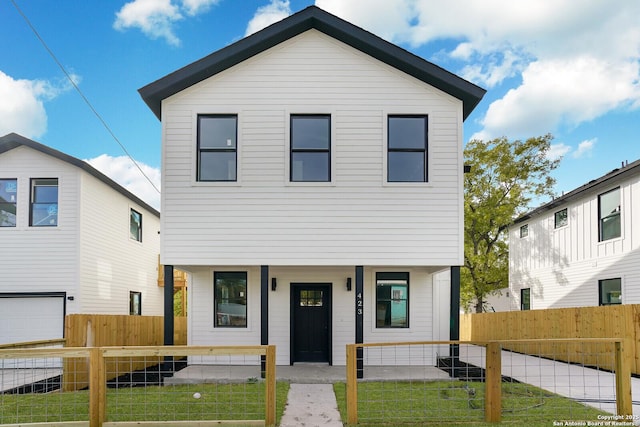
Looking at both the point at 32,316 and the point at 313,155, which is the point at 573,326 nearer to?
the point at 313,155

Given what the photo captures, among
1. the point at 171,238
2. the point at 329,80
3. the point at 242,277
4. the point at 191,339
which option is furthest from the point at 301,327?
the point at 329,80

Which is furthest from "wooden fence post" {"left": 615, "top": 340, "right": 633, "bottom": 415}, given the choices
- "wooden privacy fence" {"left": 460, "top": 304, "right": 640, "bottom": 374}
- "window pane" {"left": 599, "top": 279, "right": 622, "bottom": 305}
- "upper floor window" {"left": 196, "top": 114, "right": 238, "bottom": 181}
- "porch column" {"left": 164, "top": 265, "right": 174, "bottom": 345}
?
"window pane" {"left": 599, "top": 279, "right": 622, "bottom": 305}

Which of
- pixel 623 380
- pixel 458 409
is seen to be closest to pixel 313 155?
pixel 458 409

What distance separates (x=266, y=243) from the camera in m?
9.37

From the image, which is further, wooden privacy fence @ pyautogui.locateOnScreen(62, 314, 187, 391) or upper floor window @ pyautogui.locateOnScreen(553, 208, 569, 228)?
upper floor window @ pyautogui.locateOnScreen(553, 208, 569, 228)

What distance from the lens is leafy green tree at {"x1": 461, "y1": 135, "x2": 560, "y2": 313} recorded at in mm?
21922

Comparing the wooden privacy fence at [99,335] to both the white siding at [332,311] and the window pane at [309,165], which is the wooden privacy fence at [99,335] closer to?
the white siding at [332,311]

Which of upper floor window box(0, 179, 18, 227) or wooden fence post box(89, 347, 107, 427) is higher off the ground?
upper floor window box(0, 179, 18, 227)

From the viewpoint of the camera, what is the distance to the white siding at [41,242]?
11875mm

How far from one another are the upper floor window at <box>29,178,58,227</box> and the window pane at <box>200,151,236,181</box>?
5.26 m

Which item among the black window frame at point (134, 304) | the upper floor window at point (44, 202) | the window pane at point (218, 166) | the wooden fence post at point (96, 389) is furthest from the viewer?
the black window frame at point (134, 304)

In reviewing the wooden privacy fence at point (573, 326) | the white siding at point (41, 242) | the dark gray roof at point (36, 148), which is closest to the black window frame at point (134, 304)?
the white siding at point (41, 242)

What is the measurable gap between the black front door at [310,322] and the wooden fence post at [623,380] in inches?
244

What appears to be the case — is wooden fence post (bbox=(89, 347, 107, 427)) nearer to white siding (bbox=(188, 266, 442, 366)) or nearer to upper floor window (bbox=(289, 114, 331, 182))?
white siding (bbox=(188, 266, 442, 366))
